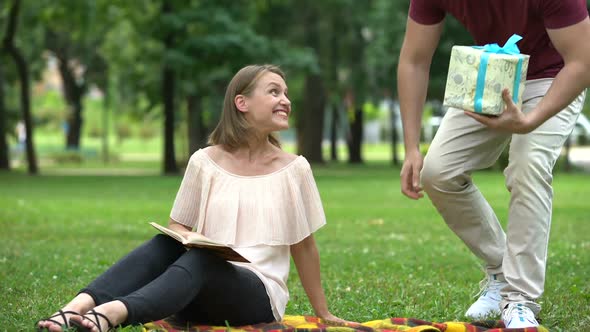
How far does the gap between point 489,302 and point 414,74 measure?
1339 millimetres

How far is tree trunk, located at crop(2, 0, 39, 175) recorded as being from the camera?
104ft

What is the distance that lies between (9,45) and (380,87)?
12.5 metres

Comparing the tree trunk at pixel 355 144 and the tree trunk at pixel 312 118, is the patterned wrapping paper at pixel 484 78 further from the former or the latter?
the tree trunk at pixel 355 144

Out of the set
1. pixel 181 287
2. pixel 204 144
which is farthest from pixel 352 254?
pixel 181 287

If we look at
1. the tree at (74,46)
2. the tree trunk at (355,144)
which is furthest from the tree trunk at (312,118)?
the tree at (74,46)

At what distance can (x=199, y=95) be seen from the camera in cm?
3272

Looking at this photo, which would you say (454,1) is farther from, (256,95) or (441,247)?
(441,247)

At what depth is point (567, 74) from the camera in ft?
17.4

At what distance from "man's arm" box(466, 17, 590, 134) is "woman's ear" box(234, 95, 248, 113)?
127 cm

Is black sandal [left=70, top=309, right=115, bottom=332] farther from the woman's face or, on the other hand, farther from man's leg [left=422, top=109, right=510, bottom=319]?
man's leg [left=422, top=109, right=510, bottom=319]

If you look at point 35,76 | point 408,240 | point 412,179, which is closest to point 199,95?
point 35,76

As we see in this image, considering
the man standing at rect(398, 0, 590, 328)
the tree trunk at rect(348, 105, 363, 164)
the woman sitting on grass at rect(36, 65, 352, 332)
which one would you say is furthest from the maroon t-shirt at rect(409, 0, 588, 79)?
the tree trunk at rect(348, 105, 363, 164)

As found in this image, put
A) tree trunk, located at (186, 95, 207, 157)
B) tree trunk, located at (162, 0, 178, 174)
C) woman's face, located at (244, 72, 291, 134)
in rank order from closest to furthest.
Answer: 1. woman's face, located at (244, 72, 291, 134)
2. tree trunk, located at (162, 0, 178, 174)
3. tree trunk, located at (186, 95, 207, 157)

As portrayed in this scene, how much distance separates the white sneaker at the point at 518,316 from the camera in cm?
530
